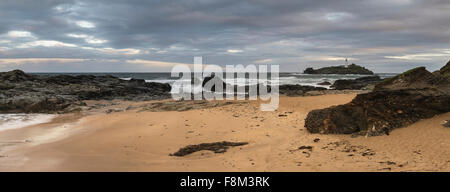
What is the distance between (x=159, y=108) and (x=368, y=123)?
1064 cm

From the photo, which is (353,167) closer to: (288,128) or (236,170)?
(236,170)

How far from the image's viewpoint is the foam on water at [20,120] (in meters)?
11.3

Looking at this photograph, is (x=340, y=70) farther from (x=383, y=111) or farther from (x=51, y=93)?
(x=383, y=111)

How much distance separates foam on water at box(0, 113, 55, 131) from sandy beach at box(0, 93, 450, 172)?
138cm

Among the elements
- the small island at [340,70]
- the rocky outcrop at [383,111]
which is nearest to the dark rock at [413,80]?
the rocky outcrop at [383,111]

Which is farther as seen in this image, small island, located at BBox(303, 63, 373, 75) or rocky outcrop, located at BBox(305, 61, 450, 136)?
small island, located at BBox(303, 63, 373, 75)

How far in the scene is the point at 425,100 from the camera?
7.59 meters

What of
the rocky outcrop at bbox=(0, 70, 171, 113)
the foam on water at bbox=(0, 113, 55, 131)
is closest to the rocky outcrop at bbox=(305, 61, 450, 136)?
the foam on water at bbox=(0, 113, 55, 131)

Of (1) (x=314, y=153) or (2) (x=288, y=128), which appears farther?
(2) (x=288, y=128)

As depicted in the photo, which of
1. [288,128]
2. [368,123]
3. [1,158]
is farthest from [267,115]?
[1,158]

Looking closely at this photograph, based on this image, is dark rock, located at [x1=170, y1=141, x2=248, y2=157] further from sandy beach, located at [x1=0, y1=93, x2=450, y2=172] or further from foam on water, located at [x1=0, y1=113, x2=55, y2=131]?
foam on water, located at [x1=0, y1=113, x2=55, y2=131]

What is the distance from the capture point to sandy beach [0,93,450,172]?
17.7 ft

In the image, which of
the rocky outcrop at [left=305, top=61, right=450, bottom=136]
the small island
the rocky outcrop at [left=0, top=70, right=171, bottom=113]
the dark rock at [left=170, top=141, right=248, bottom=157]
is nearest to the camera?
the dark rock at [left=170, top=141, right=248, bottom=157]
